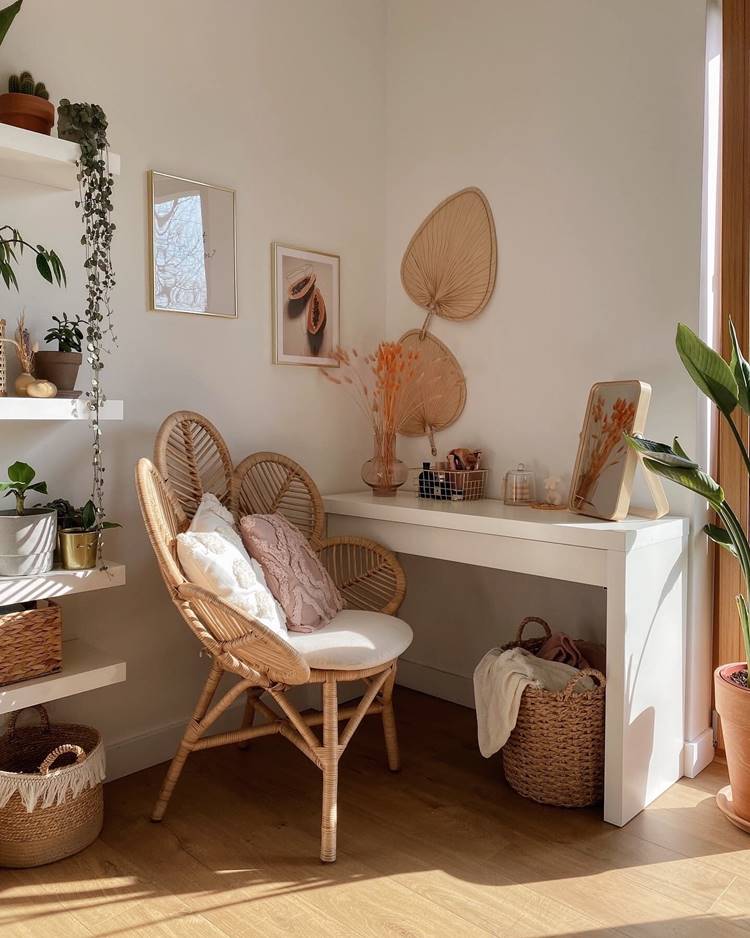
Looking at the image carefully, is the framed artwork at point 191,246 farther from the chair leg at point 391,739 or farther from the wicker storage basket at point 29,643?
the chair leg at point 391,739

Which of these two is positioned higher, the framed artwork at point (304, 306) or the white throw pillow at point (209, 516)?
the framed artwork at point (304, 306)

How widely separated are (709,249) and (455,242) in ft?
3.04

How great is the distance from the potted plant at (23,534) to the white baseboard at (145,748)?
2.38 ft

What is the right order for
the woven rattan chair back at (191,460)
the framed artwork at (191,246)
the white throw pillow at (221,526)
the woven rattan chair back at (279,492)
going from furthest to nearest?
the woven rattan chair back at (279,492) < the framed artwork at (191,246) < the woven rattan chair back at (191,460) < the white throw pillow at (221,526)

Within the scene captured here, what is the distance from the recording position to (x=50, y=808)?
6.15ft

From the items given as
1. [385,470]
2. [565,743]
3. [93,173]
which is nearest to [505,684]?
[565,743]

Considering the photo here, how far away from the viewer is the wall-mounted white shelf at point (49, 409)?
1.85 meters

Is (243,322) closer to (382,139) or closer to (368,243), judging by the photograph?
(368,243)

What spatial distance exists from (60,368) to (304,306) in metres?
1.04

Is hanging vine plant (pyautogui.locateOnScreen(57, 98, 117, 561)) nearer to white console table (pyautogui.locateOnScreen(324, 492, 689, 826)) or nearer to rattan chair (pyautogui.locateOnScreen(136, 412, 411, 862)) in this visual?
rattan chair (pyautogui.locateOnScreen(136, 412, 411, 862))

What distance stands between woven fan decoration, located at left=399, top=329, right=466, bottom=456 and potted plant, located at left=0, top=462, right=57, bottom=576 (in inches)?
58.6

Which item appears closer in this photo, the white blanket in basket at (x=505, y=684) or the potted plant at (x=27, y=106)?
the potted plant at (x=27, y=106)

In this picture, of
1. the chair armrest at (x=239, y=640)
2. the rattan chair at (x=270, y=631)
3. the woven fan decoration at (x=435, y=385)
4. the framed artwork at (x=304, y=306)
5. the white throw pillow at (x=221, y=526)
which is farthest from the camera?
the woven fan decoration at (x=435, y=385)

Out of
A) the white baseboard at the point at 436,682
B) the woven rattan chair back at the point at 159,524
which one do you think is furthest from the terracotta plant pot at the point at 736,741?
the woven rattan chair back at the point at 159,524
